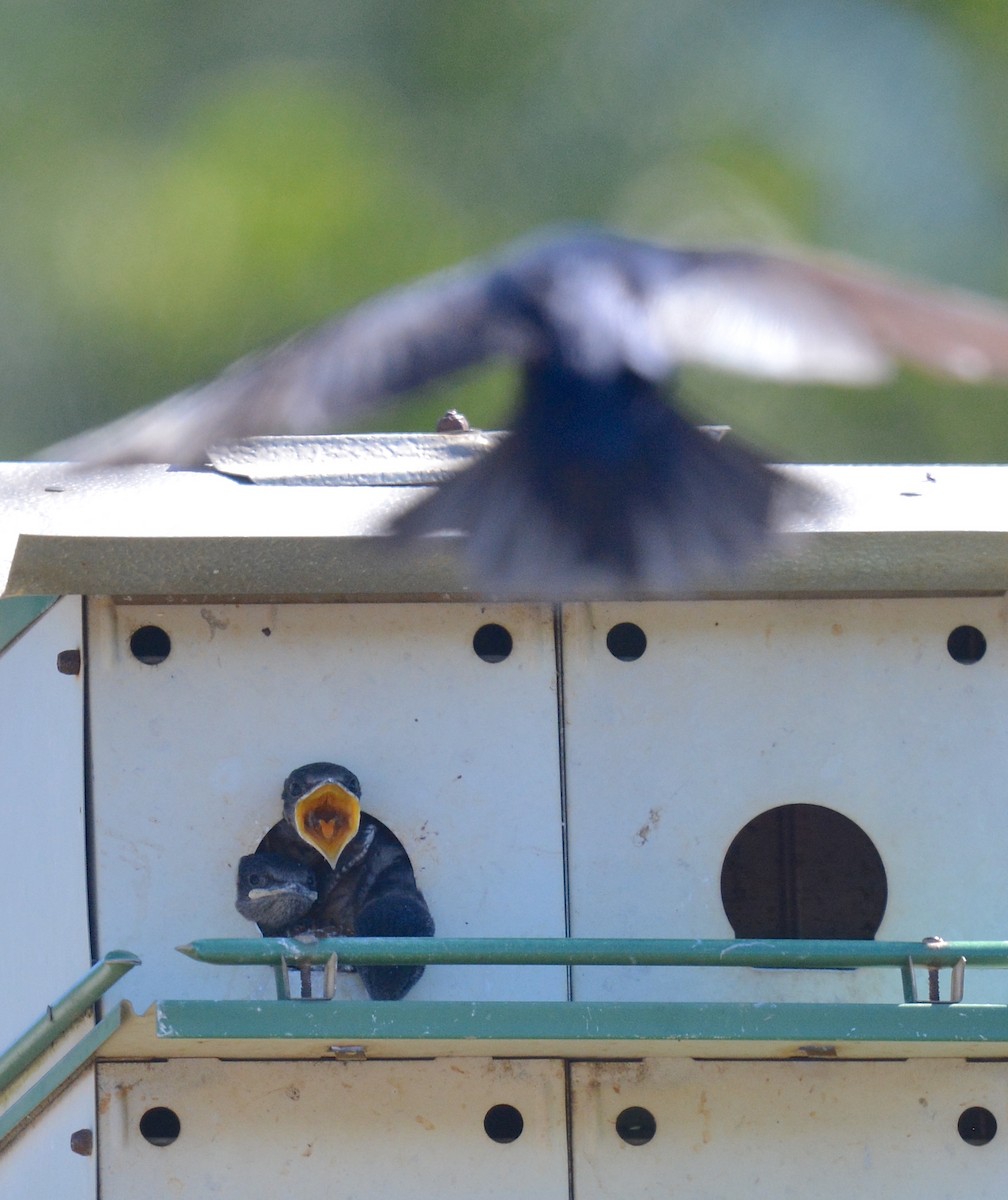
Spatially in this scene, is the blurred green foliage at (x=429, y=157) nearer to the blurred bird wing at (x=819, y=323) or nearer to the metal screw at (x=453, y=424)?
the metal screw at (x=453, y=424)

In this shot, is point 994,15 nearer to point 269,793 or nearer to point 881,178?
point 881,178

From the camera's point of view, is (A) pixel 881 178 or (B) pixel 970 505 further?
(A) pixel 881 178

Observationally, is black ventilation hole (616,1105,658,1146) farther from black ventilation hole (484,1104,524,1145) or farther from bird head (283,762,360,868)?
bird head (283,762,360,868)

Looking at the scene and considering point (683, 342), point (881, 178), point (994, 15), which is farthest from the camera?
point (994, 15)

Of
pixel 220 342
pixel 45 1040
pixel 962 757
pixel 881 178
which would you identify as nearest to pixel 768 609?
pixel 962 757

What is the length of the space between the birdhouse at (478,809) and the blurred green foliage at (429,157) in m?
3.93

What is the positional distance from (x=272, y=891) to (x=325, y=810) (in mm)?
114

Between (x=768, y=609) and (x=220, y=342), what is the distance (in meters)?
4.58

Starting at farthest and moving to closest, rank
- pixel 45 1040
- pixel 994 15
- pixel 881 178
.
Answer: pixel 994 15
pixel 881 178
pixel 45 1040

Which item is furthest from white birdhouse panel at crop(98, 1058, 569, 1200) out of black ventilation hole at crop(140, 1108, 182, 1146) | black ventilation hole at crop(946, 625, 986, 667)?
black ventilation hole at crop(946, 625, 986, 667)

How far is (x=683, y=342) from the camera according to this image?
1.77 metres

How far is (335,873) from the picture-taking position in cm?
226

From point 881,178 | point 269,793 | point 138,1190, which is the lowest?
point 138,1190

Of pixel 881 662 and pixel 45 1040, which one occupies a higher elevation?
pixel 881 662
